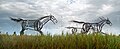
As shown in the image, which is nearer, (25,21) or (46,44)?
(46,44)

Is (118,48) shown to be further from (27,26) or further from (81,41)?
(27,26)

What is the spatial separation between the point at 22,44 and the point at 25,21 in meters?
11.7

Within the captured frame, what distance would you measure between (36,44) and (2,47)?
3.97 ft

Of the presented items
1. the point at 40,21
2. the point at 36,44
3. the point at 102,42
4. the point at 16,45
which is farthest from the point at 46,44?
the point at 40,21

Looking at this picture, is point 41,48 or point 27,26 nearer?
point 41,48

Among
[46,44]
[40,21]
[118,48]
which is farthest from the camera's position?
[40,21]

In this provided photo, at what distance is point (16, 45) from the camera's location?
951 cm

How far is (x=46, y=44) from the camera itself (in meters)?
9.12

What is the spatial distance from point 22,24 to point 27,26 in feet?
1.33

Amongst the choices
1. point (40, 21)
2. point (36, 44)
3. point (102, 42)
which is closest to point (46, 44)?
point (36, 44)

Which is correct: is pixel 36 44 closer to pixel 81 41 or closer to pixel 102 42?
pixel 81 41

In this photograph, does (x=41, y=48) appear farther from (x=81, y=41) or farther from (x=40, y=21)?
(x=40, y=21)

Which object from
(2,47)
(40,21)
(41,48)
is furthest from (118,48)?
(40,21)

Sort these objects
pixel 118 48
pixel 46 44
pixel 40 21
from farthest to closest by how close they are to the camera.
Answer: pixel 40 21, pixel 46 44, pixel 118 48
